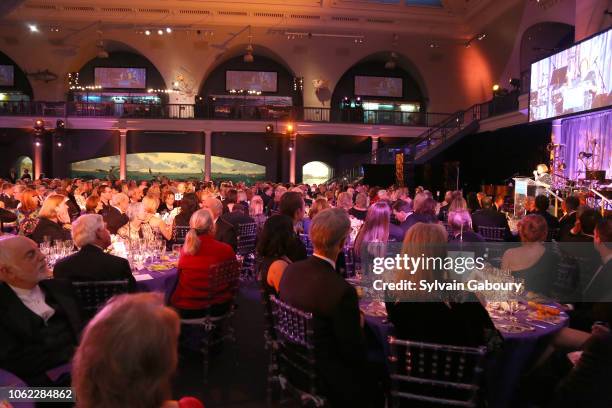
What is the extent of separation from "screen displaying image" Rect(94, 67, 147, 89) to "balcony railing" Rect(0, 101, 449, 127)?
409cm

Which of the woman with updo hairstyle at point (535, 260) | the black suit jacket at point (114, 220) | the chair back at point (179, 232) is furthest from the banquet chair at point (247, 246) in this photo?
the woman with updo hairstyle at point (535, 260)

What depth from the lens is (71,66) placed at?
79.7 feet

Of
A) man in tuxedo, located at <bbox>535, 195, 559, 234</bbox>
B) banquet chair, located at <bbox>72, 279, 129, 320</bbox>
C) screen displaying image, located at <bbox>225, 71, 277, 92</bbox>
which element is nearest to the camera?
banquet chair, located at <bbox>72, 279, 129, 320</bbox>

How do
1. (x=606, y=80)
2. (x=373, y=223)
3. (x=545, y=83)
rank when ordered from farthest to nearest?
(x=545, y=83) < (x=606, y=80) < (x=373, y=223)

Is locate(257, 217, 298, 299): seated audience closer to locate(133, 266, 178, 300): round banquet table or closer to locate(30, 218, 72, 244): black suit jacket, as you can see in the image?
locate(133, 266, 178, 300): round banquet table

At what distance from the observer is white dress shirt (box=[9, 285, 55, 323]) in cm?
268

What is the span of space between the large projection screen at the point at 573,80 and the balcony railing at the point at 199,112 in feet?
28.1

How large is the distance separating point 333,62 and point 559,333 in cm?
2309

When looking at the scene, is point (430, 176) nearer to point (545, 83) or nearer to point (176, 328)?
point (545, 83)

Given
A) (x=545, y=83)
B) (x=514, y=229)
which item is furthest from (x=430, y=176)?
(x=514, y=229)

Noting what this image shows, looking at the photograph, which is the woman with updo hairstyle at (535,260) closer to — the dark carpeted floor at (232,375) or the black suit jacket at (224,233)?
the dark carpeted floor at (232,375)

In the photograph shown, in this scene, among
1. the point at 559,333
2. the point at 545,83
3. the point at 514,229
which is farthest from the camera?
the point at 545,83

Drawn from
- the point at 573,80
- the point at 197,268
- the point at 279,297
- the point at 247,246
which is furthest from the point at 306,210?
the point at 573,80

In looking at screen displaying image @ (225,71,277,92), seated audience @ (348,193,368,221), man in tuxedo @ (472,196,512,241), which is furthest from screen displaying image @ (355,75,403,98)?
man in tuxedo @ (472,196,512,241)
